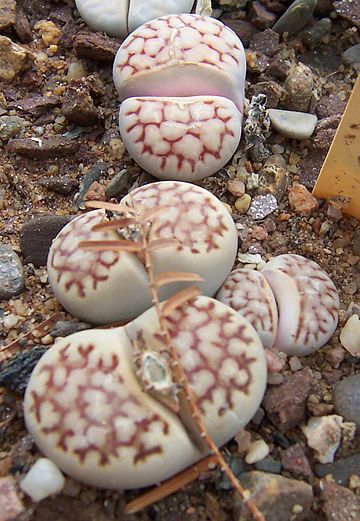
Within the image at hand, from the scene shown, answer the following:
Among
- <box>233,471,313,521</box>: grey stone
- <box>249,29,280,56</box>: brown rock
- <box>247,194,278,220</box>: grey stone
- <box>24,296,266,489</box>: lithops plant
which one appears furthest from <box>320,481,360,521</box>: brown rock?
<box>249,29,280,56</box>: brown rock

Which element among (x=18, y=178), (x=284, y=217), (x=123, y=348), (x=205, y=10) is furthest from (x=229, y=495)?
(x=205, y=10)

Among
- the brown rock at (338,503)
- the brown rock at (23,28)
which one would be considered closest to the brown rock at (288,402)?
the brown rock at (338,503)

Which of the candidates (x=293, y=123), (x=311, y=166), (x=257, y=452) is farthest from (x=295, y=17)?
(x=257, y=452)

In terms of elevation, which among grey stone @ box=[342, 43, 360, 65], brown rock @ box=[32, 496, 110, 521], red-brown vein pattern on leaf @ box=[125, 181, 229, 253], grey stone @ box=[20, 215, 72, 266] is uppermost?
grey stone @ box=[342, 43, 360, 65]

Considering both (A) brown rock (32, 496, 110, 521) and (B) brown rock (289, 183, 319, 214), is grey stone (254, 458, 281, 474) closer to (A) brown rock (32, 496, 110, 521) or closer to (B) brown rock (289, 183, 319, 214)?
(A) brown rock (32, 496, 110, 521)

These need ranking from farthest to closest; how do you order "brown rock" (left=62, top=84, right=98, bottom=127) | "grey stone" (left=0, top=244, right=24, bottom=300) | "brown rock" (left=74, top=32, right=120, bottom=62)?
1. "brown rock" (left=74, top=32, right=120, bottom=62)
2. "brown rock" (left=62, top=84, right=98, bottom=127)
3. "grey stone" (left=0, top=244, right=24, bottom=300)

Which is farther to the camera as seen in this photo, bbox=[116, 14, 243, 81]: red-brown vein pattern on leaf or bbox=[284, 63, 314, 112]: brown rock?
bbox=[284, 63, 314, 112]: brown rock

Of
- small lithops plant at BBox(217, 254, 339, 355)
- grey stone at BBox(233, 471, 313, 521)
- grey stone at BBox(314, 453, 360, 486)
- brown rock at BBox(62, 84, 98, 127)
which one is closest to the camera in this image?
grey stone at BBox(233, 471, 313, 521)
